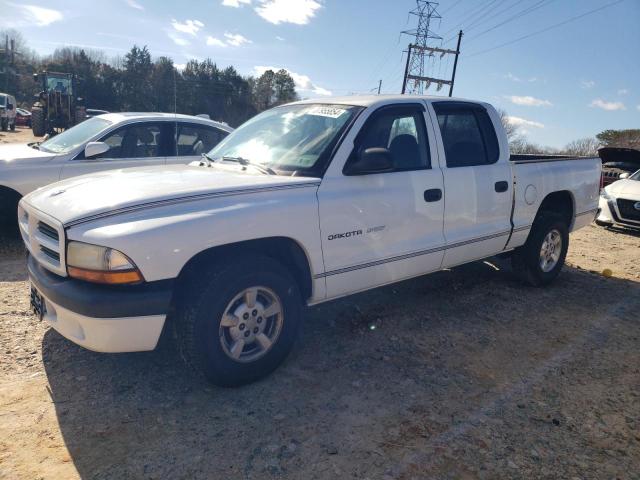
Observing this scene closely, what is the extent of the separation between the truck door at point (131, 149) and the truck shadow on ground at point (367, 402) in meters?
2.83

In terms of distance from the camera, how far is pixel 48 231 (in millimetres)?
3012

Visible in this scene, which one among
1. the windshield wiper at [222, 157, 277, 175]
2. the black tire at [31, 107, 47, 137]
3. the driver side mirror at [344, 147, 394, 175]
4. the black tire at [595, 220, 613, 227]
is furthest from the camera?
the black tire at [31, 107, 47, 137]

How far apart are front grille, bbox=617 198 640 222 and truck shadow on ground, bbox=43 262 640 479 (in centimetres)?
545

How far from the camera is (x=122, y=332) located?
2.71 meters

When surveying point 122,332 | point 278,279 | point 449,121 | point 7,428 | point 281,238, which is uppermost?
point 449,121

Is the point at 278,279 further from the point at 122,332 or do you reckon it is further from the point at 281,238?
the point at 122,332

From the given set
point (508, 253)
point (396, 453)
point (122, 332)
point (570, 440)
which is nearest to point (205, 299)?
point (122, 332)

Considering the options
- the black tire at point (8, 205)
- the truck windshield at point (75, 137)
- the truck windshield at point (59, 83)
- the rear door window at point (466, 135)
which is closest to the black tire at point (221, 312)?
the rear door window at point (466, 135)

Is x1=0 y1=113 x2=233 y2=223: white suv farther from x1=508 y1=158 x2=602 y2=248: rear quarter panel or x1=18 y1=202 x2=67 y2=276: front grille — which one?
x1=508 y1=158 x2=602 y2=248: rear quarter panel

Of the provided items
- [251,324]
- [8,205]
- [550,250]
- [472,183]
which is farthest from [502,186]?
[8,205]

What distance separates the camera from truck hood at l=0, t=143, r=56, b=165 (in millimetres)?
5695

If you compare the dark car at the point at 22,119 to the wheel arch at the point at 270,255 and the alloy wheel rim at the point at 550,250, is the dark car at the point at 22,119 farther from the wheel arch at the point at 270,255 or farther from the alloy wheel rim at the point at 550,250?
the wheel arch at the point at 270,255

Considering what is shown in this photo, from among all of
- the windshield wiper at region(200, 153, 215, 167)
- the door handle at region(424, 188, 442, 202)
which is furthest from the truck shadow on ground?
the windshield wiper at region(200, 153, 215, 167)

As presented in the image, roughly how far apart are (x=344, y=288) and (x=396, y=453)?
1245 mm
